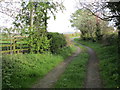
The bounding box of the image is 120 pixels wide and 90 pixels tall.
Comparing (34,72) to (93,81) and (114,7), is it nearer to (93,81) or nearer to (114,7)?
(93,81)

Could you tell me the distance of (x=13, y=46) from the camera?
1078 centimetres

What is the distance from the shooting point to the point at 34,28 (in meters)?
12.9

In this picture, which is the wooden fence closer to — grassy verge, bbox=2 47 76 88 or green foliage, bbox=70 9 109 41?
grassy verge, bbox=2 47 76 88

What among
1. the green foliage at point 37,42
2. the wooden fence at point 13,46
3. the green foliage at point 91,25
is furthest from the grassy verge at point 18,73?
the green foliage at point 91,25

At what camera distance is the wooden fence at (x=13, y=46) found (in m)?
9.76

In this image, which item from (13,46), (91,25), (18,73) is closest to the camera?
(18,73)

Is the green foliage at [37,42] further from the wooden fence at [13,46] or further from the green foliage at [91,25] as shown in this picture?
the green foliage at [91,25]

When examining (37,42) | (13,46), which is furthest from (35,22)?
(13,46)

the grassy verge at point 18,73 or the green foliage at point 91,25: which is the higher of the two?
the green foliage at point 91,25

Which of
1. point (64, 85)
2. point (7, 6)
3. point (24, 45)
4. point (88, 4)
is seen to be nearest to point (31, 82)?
point (64, 85)

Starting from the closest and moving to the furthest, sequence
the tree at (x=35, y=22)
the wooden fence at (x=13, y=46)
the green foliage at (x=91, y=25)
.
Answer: the wooden fence at (x=13, y=46) → the tree at (x=35, y=22) → the green foliage at (x=91, y=25)

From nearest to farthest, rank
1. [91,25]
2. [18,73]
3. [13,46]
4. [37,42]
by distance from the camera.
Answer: [18,73], [13,46], [37,42], [91,25]

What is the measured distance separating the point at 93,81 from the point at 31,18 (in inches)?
351

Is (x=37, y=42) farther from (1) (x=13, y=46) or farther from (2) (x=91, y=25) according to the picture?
(2) (x=91, y=25)
